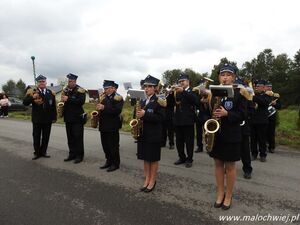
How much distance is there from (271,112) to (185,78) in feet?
10.1

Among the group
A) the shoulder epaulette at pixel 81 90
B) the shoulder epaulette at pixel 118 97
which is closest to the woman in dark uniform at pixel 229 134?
the shoulder epaulette at pixel 118 97

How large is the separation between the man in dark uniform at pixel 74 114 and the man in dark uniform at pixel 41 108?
1.82 feet

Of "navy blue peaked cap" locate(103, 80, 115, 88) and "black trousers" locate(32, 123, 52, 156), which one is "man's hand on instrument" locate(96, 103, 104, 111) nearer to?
"navy blue peaked cap" locate(103, 80, 115, 88)

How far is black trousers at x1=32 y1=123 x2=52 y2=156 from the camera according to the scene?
787cm

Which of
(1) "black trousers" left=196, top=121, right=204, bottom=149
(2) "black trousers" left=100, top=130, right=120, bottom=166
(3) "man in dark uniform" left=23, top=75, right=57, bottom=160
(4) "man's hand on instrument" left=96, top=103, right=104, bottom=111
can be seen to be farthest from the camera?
(1) "black trousers" left=196, top=121, right=204, bottom=149

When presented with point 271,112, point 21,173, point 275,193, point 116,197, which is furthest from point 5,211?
point 271,112

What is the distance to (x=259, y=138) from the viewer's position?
756 centimetres

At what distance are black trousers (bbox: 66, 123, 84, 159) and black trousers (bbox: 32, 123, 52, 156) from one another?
0.64 m

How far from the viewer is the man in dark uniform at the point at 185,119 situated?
6.84 metres

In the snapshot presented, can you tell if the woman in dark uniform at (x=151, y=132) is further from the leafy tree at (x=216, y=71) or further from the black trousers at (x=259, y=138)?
the black trousers at (x=259, y=138)

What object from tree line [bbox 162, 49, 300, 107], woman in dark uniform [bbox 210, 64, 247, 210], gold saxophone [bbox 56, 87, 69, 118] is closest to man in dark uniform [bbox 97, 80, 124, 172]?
gold saxophone [bbox 56, 87, 69, 118]

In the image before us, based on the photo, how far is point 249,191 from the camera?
5344mm

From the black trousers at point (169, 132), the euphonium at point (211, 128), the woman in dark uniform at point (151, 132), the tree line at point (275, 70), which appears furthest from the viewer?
the tree line at point (275, 70)

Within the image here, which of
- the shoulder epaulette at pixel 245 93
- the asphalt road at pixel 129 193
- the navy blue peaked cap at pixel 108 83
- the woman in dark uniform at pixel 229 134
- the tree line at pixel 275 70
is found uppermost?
the tree line at pixel 275 70
